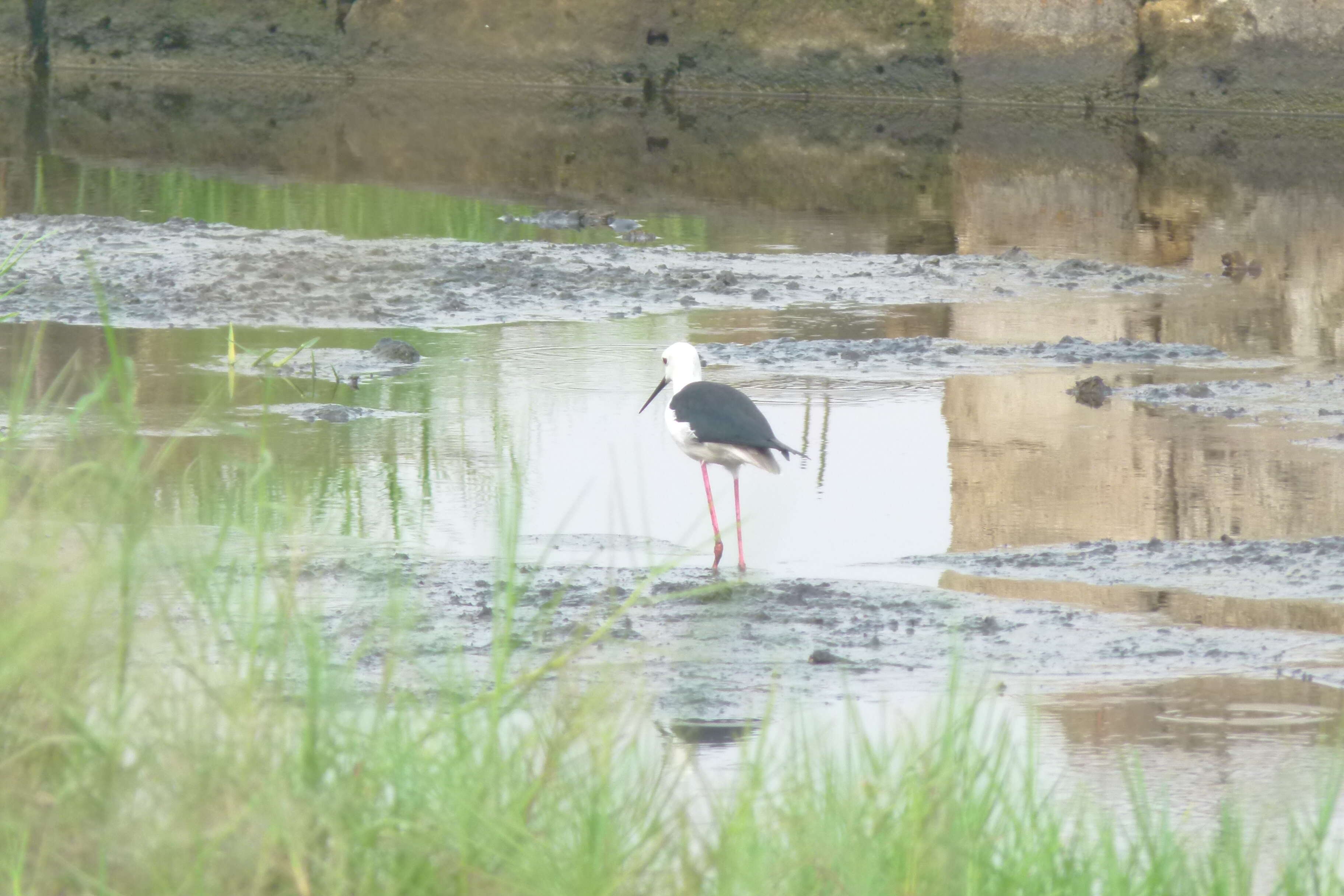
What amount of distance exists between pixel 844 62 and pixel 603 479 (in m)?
14.4

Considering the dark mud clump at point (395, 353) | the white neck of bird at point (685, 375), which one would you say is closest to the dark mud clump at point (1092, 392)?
the white neck of bird at point (685, 375)

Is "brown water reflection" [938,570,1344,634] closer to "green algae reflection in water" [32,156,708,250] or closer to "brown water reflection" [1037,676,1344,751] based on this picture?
"brown water reflection" [1037,676,1344,751]

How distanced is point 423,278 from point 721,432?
4.58m

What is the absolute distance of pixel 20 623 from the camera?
2742mm

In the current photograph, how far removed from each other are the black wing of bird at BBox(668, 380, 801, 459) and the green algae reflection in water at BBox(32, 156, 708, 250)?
5665mm

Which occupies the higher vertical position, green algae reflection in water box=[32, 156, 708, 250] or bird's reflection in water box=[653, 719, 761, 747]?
green algae reflection in water box=[32, 156, 708, 250]

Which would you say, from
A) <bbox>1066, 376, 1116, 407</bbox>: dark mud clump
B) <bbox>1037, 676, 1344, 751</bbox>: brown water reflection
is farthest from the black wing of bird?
<bbox>1066, 376, 1116, 407</bbox>: dark mud clump

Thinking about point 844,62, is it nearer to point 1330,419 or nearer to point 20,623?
point 1330,419

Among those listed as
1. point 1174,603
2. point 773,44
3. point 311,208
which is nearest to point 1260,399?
point 1174,603

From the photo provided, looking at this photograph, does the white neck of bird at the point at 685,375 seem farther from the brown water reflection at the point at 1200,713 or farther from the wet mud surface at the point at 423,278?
the wet mud surface at the point at 423,278

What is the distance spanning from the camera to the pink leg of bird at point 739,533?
5719 mm

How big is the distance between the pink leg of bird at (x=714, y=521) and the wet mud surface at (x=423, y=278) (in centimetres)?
307

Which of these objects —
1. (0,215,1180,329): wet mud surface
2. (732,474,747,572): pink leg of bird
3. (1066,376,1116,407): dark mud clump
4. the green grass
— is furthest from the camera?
(0,215,1180,329): wet mud surface

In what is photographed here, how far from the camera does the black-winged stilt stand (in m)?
5.83
